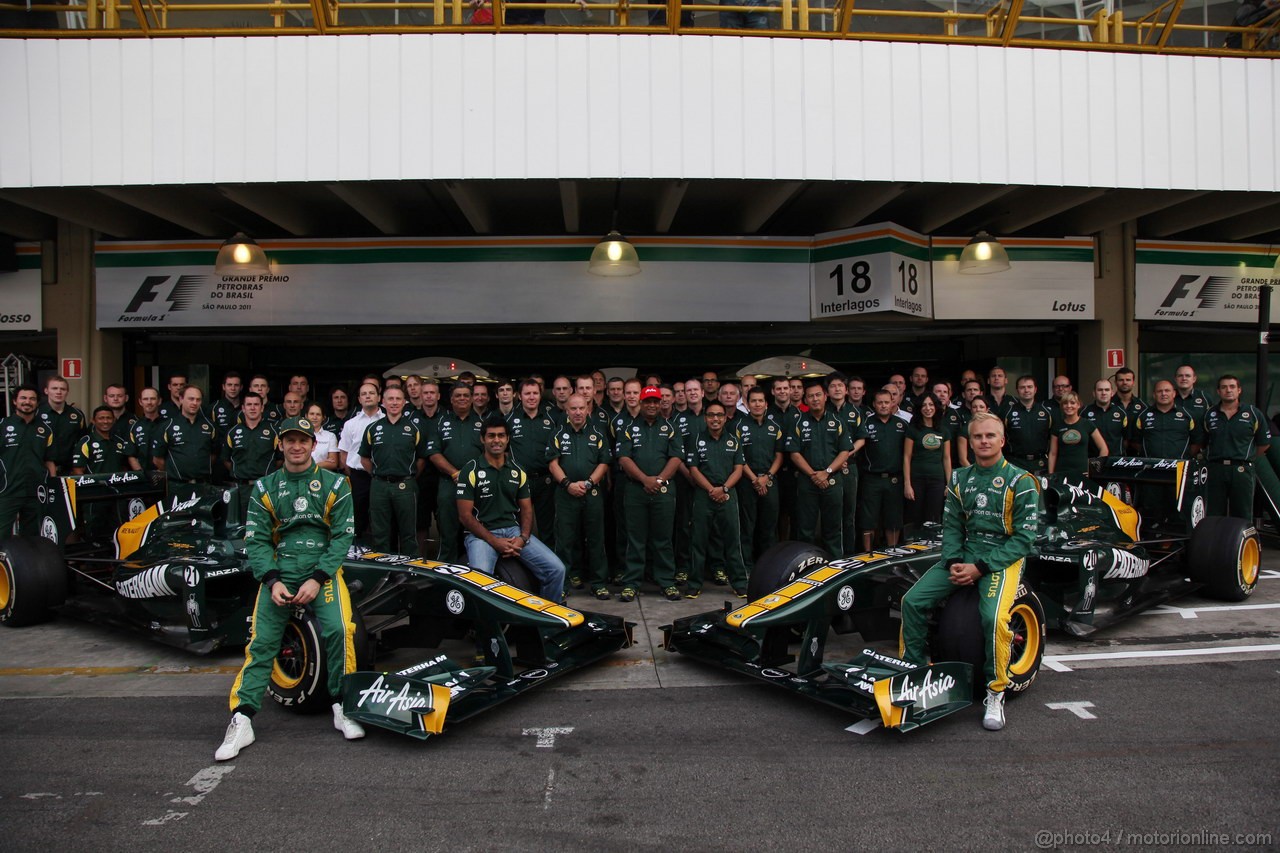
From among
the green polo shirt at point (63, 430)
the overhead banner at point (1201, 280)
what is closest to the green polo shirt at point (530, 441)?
the green polo shirt at point (63, 430)

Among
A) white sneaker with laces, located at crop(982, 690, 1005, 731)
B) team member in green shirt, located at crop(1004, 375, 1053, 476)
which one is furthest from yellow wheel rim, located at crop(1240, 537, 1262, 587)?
white sneaker with laces, located at crop(982, 690, 1005, 731)

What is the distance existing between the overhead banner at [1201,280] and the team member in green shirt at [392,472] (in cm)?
941

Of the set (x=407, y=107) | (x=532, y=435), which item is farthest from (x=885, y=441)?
(x=407, y=107)

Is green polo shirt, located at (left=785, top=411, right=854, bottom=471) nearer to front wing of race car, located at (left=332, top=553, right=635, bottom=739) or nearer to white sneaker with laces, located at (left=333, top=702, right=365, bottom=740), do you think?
front wing of race car, located at (left=332, top=553, right=635, bottom=739)

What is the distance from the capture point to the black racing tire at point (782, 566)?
17.3ft

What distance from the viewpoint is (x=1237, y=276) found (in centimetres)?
1097

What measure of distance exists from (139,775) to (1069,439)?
26.2ft

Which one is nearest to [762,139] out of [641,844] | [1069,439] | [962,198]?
[962,198]

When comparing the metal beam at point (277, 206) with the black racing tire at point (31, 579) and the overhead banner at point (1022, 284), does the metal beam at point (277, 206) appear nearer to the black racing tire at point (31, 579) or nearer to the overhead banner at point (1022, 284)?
the black racing tire at point (31, 579)

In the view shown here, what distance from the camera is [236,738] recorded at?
3.72 meters

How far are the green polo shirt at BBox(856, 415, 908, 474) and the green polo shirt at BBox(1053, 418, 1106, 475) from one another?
1701 mm

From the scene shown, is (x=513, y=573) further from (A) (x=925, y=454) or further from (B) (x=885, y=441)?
(A) (x=925, y=454)

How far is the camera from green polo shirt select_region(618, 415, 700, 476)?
22.4 feet

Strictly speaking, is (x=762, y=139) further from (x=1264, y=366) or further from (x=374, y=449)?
(x=1264, y=366)
